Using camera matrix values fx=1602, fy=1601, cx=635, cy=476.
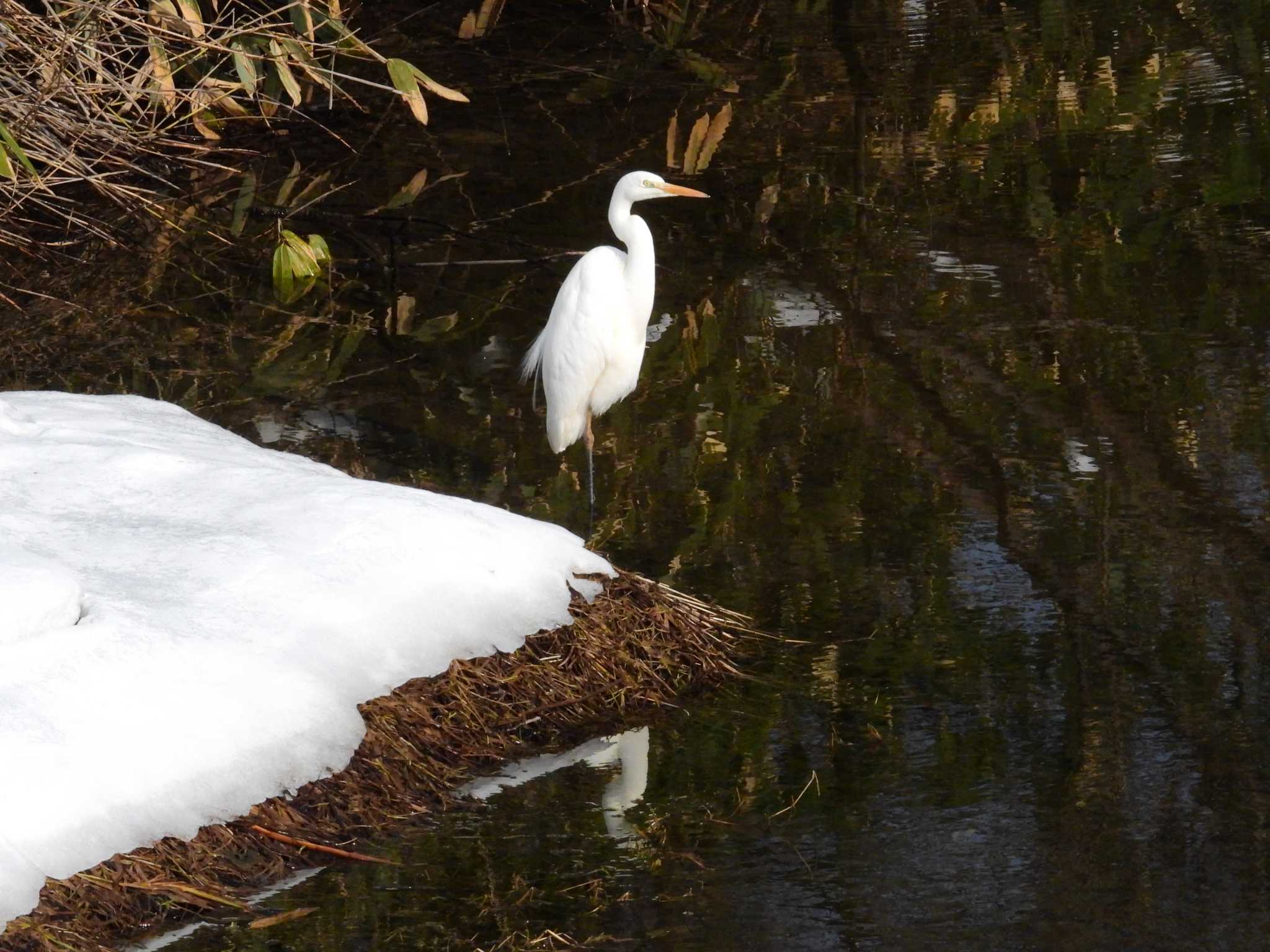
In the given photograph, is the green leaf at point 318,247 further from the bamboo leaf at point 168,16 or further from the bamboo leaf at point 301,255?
the bamboo leaf at point 168,16

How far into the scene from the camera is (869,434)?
190 inches

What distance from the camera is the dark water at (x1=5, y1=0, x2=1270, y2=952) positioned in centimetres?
281

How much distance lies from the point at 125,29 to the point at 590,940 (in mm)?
6896

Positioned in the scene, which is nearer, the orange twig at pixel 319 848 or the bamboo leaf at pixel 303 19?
the orange twig at pixel 319 848

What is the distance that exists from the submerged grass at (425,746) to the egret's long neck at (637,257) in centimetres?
138

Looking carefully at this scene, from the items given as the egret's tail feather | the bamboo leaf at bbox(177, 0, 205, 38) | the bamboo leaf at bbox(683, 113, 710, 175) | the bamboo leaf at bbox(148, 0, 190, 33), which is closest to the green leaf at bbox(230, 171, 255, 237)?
the bamboo leaf at bbox(148, 0, 190, 33)

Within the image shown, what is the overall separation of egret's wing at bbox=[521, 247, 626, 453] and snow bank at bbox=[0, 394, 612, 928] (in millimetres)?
899

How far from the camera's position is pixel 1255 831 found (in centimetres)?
282

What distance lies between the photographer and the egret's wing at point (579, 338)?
189 inches

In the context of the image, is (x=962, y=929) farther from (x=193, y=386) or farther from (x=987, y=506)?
(x=193, y=386)

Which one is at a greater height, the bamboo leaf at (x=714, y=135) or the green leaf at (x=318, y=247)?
the bamboo leaf at (x=714, y=135)

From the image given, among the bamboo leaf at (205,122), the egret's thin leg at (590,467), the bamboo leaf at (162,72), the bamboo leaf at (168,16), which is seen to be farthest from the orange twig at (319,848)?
the bamboo leaf at (205,122)

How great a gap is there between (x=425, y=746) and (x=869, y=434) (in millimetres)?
2071

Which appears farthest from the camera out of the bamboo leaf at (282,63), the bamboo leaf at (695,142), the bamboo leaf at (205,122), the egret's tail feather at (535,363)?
the bamboo leaf at (205,122)
